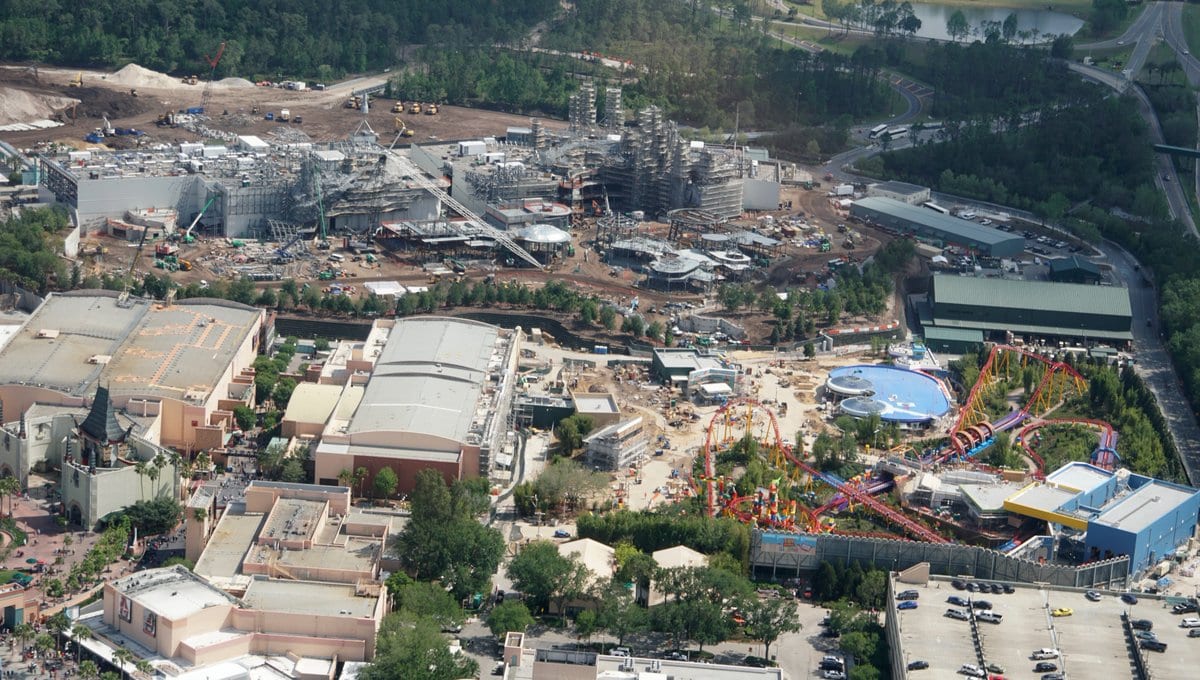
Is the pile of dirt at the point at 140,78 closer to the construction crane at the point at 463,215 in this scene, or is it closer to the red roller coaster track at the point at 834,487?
the construction crane at the point at 463,215

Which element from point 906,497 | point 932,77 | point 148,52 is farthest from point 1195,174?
point 148,52

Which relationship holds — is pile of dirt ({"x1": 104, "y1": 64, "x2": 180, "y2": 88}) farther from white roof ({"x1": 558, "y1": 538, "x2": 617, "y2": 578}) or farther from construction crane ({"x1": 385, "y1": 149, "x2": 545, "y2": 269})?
white roof ({"x1": 558, "y1": 538, "x2": 617, "y2": 578})

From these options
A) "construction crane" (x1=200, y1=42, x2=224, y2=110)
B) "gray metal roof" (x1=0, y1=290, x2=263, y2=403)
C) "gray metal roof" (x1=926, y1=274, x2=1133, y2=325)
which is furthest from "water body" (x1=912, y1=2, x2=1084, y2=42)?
"gray metal roof" (x1=0, y1=290, x2=263, y2=403)

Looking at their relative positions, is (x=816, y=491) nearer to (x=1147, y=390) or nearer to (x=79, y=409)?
(x=1147, y=390)

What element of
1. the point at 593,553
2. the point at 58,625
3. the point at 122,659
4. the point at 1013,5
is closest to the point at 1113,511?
the point at 593,553

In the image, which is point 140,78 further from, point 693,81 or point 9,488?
point 9,488

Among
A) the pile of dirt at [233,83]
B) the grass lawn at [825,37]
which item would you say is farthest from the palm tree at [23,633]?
the grass lawn at [825,37]
